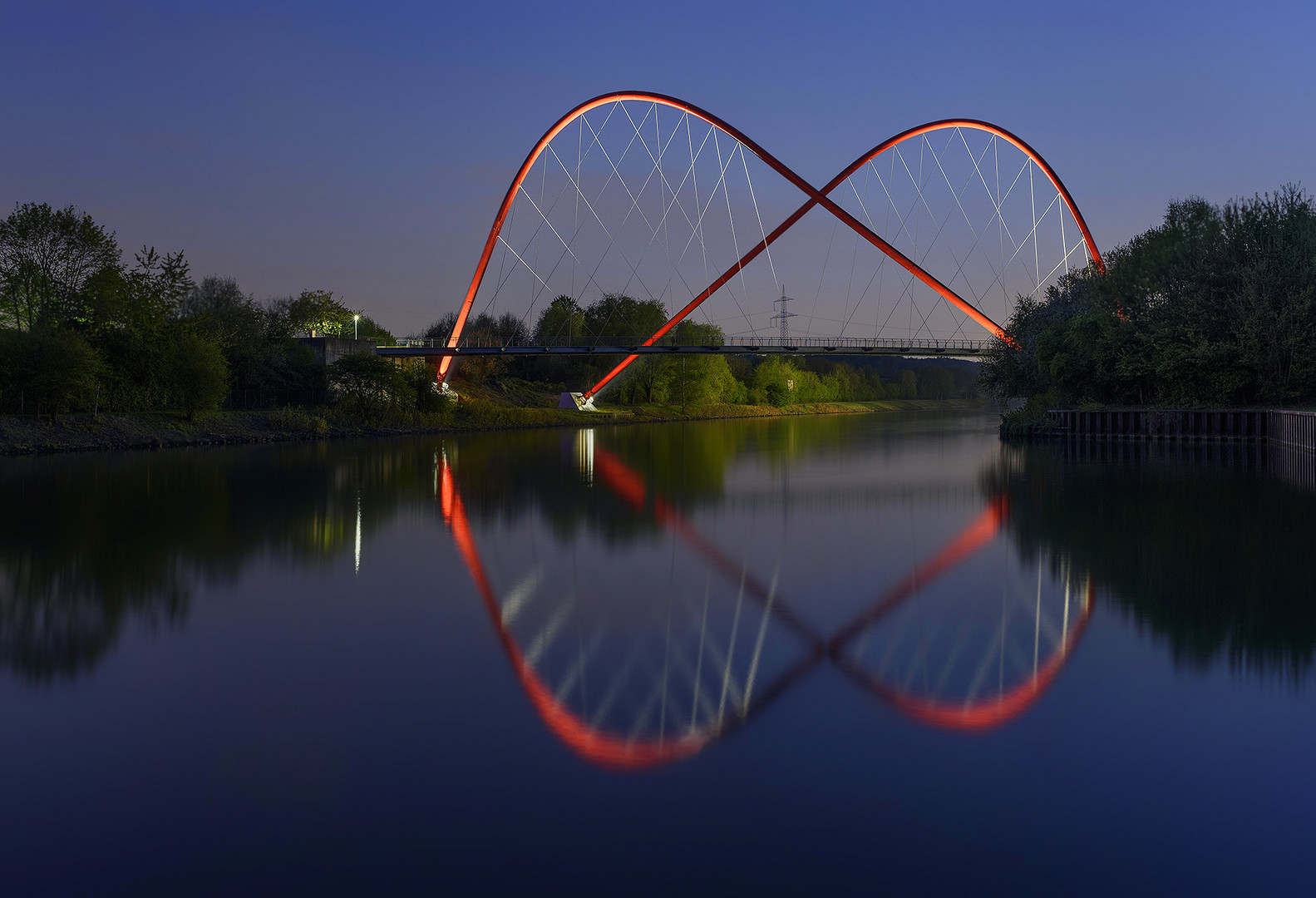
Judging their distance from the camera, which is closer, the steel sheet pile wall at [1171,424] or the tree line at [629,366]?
the steel sheet pile wall at [1171,424]

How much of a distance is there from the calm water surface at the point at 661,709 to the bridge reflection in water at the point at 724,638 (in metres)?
0.05

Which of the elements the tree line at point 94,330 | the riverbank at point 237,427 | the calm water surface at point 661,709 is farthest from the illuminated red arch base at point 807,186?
the calm water surface at point 661,709

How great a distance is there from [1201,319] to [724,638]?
116 ft

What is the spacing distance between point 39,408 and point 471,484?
23639 millimetres

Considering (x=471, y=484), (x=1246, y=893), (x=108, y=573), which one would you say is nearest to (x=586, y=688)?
(x=1246, y=893)

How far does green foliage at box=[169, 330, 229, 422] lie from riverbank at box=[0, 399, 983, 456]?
0.86 meters

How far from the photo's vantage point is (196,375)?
4234cm

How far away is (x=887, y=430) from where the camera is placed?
59531 mm

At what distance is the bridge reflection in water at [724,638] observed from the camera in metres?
6.33

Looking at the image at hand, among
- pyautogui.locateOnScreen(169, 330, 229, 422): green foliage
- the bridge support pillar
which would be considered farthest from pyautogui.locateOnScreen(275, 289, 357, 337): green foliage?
pyautogui.locateOnScreen(169, 330, 229, 422): green foliage

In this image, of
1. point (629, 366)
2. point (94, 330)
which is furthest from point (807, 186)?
point (94, 330)

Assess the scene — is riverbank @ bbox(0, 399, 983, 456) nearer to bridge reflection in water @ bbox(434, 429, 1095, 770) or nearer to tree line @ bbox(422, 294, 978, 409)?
tree line @ bbox(422, 294, 978, 409)

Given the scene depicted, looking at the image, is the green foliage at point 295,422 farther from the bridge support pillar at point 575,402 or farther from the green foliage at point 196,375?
the bridge support pillar at point 575,402

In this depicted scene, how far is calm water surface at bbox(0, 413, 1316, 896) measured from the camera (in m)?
4.45
